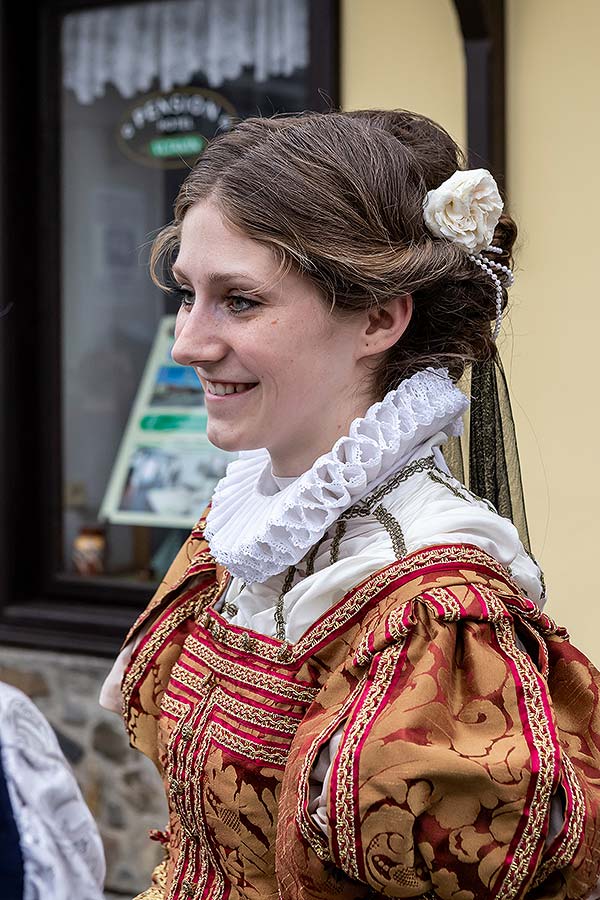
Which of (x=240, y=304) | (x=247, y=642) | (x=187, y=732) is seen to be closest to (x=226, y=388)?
(x=240, y=304)

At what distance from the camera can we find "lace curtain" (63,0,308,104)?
3658mm

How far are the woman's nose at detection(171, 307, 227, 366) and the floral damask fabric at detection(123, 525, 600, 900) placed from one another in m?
0.34

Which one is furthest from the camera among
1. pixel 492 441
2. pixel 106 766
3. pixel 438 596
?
pixel 106 766

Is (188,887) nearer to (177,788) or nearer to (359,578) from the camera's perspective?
(177,788)

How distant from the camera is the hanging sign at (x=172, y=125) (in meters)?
3.83

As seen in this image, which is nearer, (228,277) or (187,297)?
(228,277)

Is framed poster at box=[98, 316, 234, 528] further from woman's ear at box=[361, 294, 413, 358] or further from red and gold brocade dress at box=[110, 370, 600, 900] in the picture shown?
woman's ear at box=[361, 294, 413, 358]

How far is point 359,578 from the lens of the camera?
135 cm

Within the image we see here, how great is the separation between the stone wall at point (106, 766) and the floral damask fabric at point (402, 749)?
210cm

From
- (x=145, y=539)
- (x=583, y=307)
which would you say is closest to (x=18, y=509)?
(x=145, y=539)

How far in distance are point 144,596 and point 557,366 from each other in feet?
5.19

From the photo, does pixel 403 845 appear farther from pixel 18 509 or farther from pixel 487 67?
pixel 18 509

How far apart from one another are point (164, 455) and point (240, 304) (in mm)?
2552

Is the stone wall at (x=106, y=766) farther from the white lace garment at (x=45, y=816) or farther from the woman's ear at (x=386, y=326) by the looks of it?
the woman's ear at (x=386, y=326)
